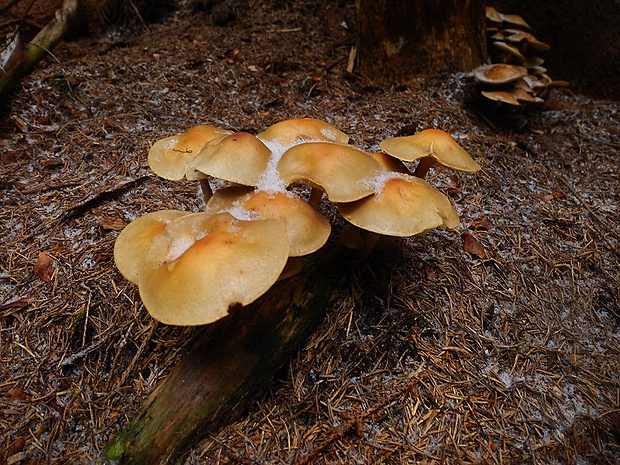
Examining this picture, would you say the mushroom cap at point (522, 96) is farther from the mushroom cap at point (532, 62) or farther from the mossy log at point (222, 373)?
the mossy log at point (222, 373)

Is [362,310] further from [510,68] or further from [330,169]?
[510,68]

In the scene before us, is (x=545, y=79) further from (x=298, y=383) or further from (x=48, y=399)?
(x=48, y=399)

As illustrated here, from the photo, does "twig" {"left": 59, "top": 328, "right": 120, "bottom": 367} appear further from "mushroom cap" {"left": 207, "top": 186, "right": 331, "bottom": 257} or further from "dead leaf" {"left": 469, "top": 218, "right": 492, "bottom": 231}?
"dead leaf" {"left": 469, "top": 218, "right": 492, "bottom": 231}

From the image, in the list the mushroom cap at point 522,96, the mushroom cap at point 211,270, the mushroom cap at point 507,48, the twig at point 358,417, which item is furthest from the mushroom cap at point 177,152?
the mushroom cap at point 507,48

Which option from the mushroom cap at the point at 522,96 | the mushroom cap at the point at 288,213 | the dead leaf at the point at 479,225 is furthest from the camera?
the mushroom cap at the point at 522,96

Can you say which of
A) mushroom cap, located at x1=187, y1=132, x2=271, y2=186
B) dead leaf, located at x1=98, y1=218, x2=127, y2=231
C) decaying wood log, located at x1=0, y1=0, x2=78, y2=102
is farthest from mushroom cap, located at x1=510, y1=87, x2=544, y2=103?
decaying wood log, located at x1=0, y1=0, x2=78, y2=102

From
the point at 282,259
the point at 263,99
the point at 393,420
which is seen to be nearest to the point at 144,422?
the point at 282,259
